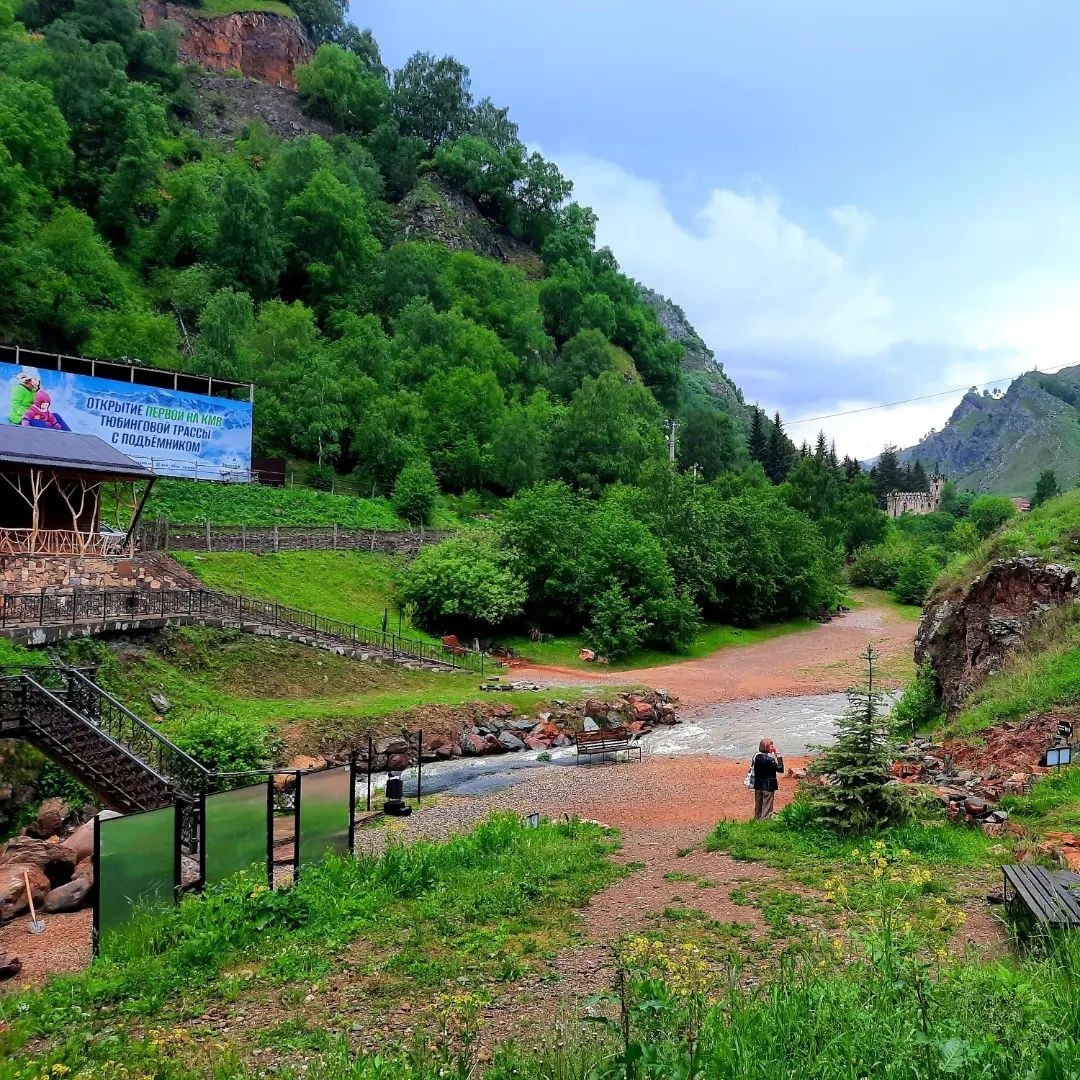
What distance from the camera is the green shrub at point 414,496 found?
48.3 metres

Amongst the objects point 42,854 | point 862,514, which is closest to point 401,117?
point 862,514

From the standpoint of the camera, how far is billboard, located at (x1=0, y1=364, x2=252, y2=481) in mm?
34688

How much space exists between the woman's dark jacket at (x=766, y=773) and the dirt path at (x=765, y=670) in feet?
56.0

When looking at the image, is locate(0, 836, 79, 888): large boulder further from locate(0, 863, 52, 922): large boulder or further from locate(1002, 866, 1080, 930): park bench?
locate(1002, 866, 1080, 930): park bench

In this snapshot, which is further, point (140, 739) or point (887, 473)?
point (887, 473)

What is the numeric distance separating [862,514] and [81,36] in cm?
10180

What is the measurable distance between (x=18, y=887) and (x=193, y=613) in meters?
13.6

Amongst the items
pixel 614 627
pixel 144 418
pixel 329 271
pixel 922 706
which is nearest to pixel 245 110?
pixel 329 271

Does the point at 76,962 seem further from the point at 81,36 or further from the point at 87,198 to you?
the point at 81,36

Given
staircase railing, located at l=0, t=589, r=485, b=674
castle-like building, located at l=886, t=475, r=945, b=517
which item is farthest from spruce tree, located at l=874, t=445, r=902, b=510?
staircase railing, located at l=0, t=589, r=485, b=674

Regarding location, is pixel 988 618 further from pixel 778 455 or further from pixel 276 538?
pixel 778 455

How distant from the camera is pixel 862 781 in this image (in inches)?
445

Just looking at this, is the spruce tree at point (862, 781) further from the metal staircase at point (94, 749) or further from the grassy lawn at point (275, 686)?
the grassy lawn at point (275, 686)

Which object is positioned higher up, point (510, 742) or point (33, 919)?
point (33, 919)
